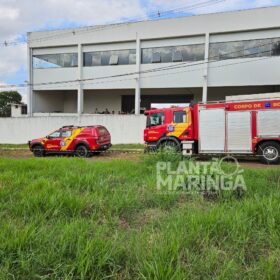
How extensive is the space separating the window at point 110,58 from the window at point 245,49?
745cm

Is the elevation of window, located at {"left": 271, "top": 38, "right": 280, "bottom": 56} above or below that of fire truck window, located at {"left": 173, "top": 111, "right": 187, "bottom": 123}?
above

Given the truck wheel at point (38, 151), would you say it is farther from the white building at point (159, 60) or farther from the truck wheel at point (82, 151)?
the white building at point (159, 60)

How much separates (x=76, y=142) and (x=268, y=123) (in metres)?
9.54

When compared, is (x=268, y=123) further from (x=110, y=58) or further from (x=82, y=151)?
(x=110, y=58)

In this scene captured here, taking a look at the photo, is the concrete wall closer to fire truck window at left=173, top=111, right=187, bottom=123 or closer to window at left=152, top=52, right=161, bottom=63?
window at left=152, top=52, right=161, bottom=63

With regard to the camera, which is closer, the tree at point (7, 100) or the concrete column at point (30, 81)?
the concrete column at point (30, 81)

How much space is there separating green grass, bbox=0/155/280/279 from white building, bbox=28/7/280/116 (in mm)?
19386

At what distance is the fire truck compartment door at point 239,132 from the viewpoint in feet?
38.8

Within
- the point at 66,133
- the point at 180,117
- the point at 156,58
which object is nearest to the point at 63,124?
the point at 66,133

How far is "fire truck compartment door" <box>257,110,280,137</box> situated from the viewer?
1141 cm

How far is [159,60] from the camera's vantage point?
25.1 metres

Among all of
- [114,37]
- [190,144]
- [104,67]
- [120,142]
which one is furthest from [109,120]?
[190,144]

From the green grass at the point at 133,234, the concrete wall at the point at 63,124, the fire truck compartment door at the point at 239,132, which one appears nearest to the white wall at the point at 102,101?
the concrete wall at the point at 63,124

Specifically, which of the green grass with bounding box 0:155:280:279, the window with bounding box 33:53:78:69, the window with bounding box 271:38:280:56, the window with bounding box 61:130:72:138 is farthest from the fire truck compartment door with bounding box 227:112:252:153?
the window with bounding box 33:53:78:69
